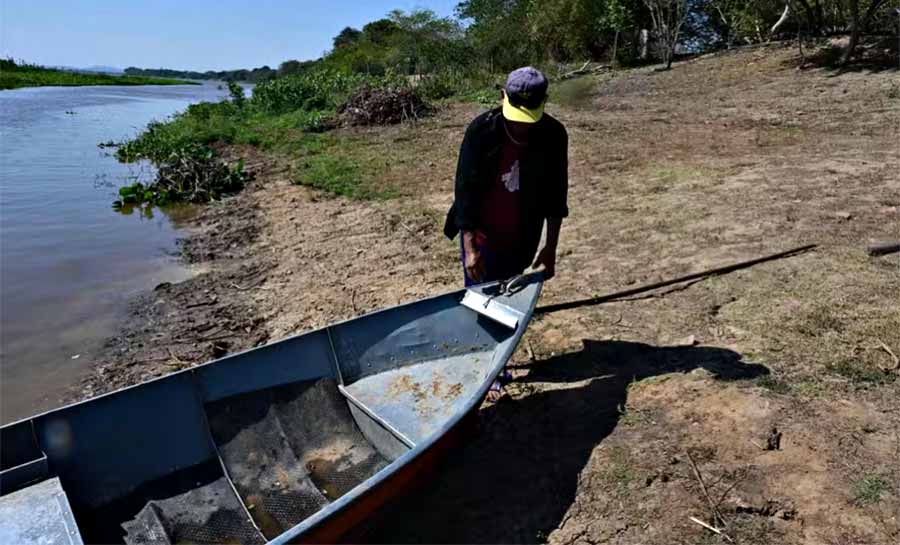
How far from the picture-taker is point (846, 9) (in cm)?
1662

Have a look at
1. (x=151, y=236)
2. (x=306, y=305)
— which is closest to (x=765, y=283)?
(x=306, y=305)

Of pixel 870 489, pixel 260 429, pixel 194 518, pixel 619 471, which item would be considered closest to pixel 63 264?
pixel 260 429

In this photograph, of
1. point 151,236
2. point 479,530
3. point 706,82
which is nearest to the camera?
point 479,530

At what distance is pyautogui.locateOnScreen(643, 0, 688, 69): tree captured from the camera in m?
18.4

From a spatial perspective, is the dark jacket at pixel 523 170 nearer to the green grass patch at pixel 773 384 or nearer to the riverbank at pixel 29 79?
the green grass patch at pixel 773 384

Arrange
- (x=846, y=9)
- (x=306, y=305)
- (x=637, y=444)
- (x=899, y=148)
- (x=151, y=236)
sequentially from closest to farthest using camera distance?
(x=637, y=444)
(x=306, y=305)
(x=899, y=148)
(x=151, y=236)
(x=846, y=9)

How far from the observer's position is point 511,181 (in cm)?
314

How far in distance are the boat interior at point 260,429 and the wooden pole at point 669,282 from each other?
97 centimetres

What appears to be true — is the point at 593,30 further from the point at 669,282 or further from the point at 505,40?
the point at 669,282

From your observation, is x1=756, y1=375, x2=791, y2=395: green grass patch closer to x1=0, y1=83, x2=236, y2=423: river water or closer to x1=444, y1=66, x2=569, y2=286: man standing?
x1=444, y1=66, x2=569, y2=286: man standing

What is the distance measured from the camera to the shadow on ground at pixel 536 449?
2793 mm

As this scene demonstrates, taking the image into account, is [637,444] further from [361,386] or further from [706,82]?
[706,82]

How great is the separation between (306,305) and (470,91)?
15.3m

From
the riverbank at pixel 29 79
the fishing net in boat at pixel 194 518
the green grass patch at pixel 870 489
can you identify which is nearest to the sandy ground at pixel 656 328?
the green grass patch at pixel 870 489
